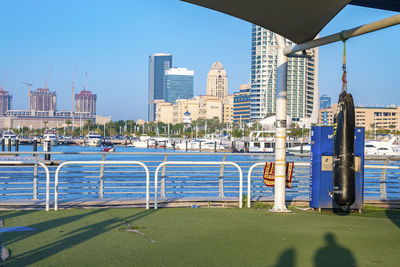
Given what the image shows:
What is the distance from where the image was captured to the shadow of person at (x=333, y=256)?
5957 mm

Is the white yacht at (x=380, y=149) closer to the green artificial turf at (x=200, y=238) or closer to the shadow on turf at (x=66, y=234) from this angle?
the green artificial turf at (x=200, y=238)

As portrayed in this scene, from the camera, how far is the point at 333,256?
6336 mm

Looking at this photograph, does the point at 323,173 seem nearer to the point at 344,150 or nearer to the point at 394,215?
the point at 394,215

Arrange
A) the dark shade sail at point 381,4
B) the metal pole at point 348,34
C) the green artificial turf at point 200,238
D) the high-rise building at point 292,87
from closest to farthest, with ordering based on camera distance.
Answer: the green artificial turf at point 200,238 → the metal pole at point 348,34 → the dark shade sail at point 381,4 → the high-rise building at point 292,87

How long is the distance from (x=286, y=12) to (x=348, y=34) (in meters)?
1.11

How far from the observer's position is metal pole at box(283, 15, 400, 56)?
24.6ft

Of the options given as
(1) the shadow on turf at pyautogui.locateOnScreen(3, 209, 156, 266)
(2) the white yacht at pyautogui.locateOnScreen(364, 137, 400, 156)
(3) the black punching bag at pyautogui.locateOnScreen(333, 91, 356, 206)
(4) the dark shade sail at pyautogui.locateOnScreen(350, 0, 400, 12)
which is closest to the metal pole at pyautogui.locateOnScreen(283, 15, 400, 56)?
(3) the black punching bag at pyautogui.locateOnScreen(333, 91, 356, 206)

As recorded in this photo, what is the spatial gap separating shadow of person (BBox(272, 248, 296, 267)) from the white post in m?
4.03

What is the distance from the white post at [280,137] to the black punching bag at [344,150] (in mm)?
3339

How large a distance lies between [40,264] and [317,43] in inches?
256

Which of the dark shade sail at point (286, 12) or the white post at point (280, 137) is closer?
the dark shade sail at point (286, 12)

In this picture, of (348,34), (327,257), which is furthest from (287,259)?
(348,34)

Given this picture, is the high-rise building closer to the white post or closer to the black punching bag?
the white post

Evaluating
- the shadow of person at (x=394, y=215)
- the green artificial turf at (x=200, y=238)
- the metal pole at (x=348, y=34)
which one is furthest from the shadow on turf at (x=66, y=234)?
the shadow of person at (x=394, y=215)
